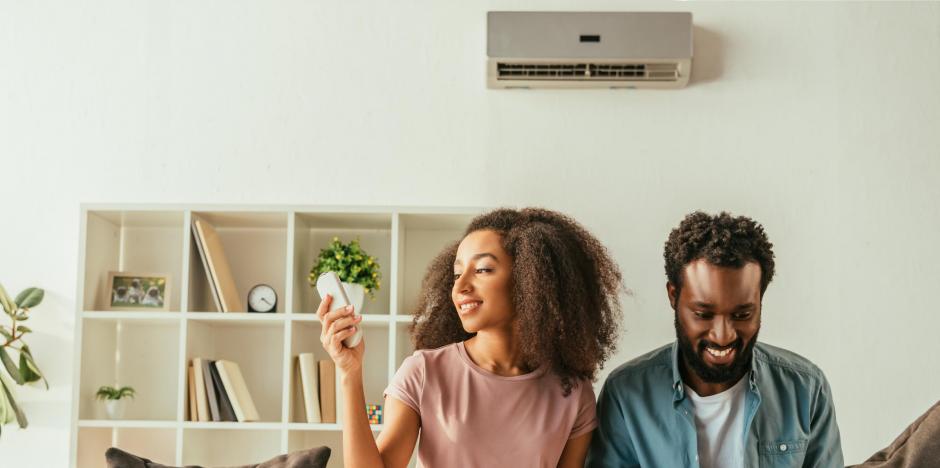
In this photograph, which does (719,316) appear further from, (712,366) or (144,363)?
(144,363)

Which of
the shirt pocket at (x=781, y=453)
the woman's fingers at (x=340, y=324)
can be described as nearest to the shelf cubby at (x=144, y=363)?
the woman's fingers at (x=340, y=324)

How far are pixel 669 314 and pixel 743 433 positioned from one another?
1081mm

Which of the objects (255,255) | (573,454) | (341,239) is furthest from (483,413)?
(255,255)

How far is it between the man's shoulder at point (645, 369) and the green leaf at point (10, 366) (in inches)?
71.2

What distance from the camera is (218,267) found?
3.02m

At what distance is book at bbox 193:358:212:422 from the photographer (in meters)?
2.94

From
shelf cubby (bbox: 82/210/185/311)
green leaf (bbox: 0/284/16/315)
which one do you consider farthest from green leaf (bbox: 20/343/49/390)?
shelf cubby (bbox: 82/210/185/311)

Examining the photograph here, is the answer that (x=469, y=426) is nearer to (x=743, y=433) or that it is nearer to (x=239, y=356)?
(x=743, y=433)

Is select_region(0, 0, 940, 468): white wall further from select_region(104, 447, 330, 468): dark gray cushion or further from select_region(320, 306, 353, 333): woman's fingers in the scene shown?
select_region(320, 306, 353, 333): woman's fingers

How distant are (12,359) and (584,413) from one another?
6.28 feet

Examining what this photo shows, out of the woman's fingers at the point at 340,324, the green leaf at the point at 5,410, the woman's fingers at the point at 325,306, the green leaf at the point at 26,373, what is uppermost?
the woman's fingers at the point at 325,306

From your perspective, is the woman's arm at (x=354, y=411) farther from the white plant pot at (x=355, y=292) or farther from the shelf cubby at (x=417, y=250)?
the shelf cubby at (x=417, y=250)

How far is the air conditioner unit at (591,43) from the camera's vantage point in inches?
122

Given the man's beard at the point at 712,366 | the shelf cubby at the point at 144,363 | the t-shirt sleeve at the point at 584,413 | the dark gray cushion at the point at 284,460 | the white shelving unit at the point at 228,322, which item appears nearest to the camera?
the man's beard at the point at 712,366
